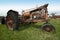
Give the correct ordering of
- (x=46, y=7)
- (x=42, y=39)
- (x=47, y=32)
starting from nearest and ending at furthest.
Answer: (x=42, y=39) < (x=47, y=32) < (x=46, y=7)

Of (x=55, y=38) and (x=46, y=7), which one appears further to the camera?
(x=46, y=7)

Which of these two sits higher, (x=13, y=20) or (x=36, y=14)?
(x=36, y=14)

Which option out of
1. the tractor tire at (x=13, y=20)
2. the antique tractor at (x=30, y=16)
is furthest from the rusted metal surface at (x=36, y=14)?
the tractor tire at (x=13, y=20)

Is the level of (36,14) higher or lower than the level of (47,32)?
higher

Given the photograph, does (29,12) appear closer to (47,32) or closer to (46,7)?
(46,7)

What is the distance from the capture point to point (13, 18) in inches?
597

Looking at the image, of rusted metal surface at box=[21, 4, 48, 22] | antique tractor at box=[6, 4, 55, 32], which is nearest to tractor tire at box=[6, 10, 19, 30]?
antique tractor at box=[6, 4, 55, 32]

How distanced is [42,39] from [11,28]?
15.5 ft

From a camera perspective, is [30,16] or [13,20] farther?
[30,16]

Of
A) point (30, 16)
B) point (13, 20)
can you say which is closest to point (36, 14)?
point (30, 16)

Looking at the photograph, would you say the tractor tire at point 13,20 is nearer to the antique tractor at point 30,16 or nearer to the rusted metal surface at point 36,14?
the antique tractor at point 30,16

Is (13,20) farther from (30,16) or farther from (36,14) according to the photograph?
A: (36,14)

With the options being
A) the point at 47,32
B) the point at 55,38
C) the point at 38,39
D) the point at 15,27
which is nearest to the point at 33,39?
the point at 38,39

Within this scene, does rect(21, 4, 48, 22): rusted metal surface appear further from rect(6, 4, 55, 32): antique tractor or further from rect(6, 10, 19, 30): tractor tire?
rect(6, 10, 19, 30): tractor tire
